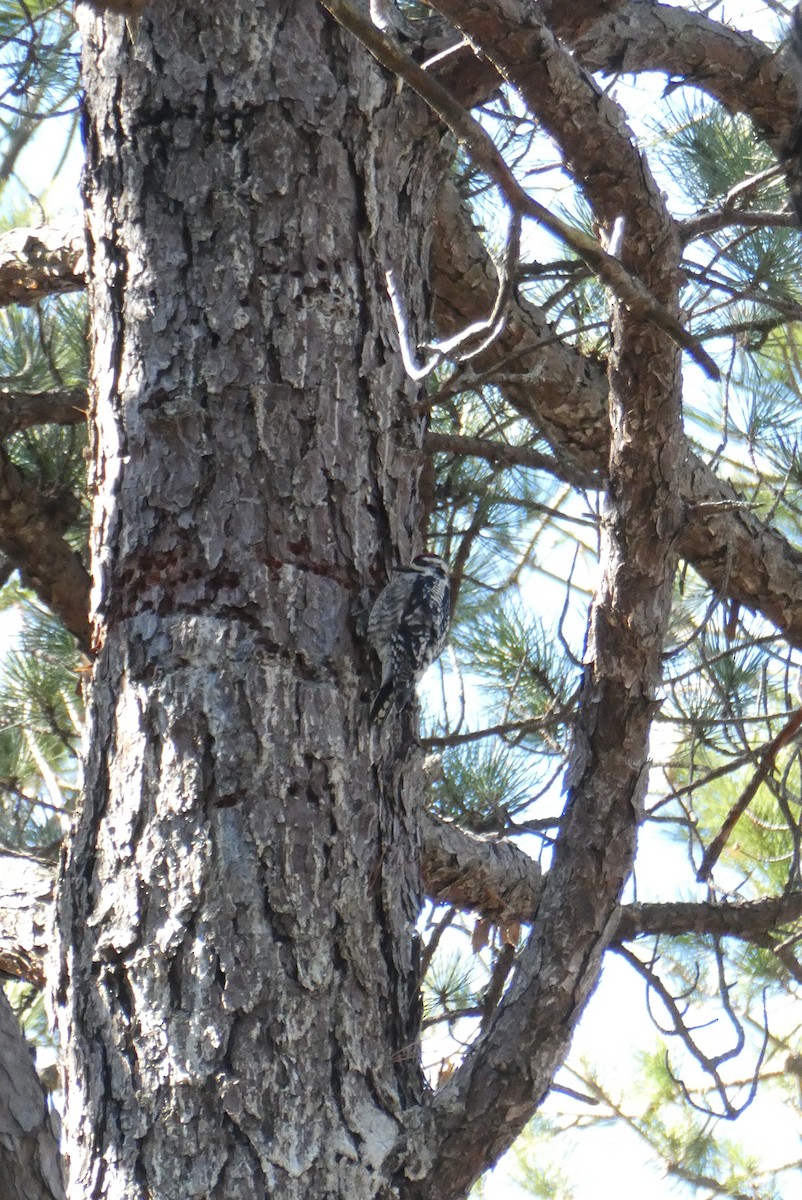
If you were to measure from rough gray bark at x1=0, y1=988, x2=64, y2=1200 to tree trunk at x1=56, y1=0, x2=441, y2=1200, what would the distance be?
1.20 ft

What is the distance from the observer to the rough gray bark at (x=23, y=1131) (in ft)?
3.72

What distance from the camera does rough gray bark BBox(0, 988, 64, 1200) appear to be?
44.7 inches

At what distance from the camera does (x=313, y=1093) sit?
1550mm

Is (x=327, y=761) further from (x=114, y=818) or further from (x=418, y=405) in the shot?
(x=418, y=405)

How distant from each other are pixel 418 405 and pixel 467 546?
1.17 m

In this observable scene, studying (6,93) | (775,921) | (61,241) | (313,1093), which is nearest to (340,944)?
(313,1093)

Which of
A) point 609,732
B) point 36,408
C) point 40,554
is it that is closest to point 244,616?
point 609,732

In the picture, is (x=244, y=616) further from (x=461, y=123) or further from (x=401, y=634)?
(x=461, y=123)

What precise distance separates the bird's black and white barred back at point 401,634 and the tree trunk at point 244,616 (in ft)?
0.13

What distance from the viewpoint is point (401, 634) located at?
2.01 m

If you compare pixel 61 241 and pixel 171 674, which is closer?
pixel 171 674

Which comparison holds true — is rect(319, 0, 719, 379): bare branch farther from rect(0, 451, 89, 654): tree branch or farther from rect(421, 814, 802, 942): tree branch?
rect(0, 451, 89, 654): tree branch

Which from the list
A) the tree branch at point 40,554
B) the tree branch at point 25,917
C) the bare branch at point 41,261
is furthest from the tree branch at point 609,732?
the tree branch at point 40,554

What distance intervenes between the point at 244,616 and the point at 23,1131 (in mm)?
790
